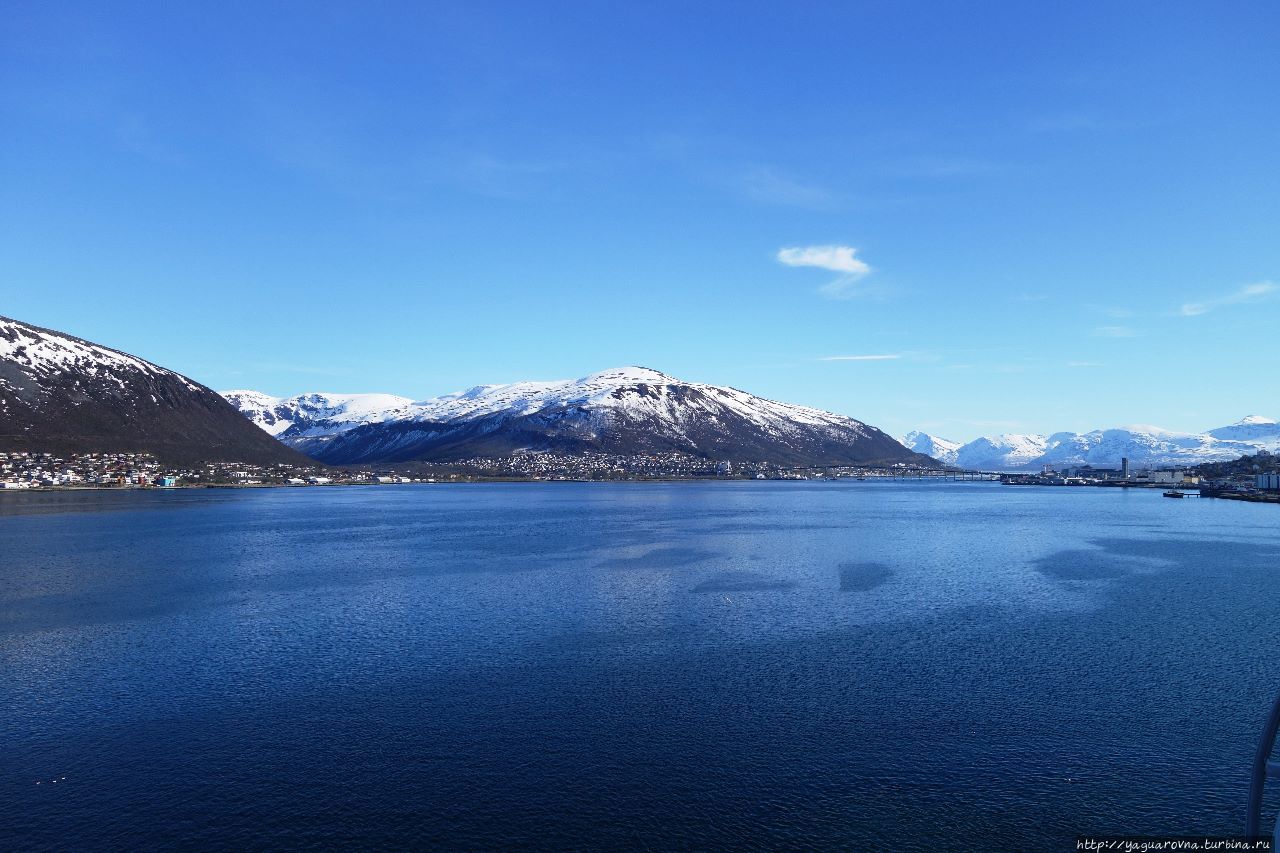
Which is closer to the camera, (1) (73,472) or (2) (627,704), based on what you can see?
(2) (627,704)

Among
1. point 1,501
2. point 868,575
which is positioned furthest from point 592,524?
point 1,501

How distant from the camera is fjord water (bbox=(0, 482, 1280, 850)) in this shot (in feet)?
64.5

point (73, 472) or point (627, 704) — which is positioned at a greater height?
point (73, 472)

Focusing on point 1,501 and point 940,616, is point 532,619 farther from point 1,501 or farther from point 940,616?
point 1,501

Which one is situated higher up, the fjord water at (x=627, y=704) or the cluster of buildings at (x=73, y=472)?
the cluster of buildings at (x=73, y=472)

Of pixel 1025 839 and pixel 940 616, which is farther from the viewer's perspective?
pixel 940 616

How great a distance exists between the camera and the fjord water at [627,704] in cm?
1966

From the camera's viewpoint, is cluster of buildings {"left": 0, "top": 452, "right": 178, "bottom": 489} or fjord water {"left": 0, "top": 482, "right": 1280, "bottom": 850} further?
cluster of buildings {"left": 0, "top": 452, "right": 178, "bottom": 489}

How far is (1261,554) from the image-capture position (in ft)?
234

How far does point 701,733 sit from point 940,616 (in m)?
22.6

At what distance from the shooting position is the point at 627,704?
2773 cm

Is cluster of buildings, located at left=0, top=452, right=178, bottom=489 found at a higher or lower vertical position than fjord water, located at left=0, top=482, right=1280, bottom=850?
higher

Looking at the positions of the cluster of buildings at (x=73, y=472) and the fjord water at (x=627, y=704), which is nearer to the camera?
the fjord water at (x=627, y=704)

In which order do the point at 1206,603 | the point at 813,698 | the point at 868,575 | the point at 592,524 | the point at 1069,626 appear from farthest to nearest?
the point at 592,524 < the point at 868,575 < the point at 1206,603 < the point at 1069,626 < the point at 813,698
